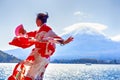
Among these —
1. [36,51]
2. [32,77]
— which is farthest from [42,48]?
[32,77]

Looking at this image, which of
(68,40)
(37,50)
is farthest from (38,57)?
(68,40)

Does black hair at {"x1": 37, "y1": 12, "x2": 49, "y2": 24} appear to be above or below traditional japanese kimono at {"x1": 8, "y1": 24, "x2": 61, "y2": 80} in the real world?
above

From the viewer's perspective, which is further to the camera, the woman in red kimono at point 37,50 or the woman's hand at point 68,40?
the woman in red kimono at point 37,50

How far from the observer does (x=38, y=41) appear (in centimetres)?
701

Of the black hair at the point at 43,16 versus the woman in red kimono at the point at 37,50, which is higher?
the black hair at the point at 43,16

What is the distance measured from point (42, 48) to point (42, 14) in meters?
0.64

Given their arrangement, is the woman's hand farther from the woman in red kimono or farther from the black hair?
the black hair

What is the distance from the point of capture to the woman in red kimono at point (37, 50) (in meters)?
7.01

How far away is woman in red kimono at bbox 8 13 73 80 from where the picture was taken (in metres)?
7.01

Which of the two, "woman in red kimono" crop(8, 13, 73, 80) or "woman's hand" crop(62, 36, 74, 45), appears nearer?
"woman's hand" crop(62, 36, 74, 45)

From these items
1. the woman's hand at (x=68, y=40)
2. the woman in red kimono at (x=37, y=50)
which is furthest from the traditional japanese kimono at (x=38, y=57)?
the woman's hand at (x=68, y=40)

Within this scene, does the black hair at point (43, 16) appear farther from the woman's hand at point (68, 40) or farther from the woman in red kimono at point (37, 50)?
the woman's hand at point (68, 40)

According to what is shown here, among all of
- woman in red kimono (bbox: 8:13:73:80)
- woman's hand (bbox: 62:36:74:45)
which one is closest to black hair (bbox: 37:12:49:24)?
woman in red kimono (bbox: 8:13:73:80)

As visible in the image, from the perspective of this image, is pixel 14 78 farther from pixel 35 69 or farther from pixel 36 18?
pixel 36 18
